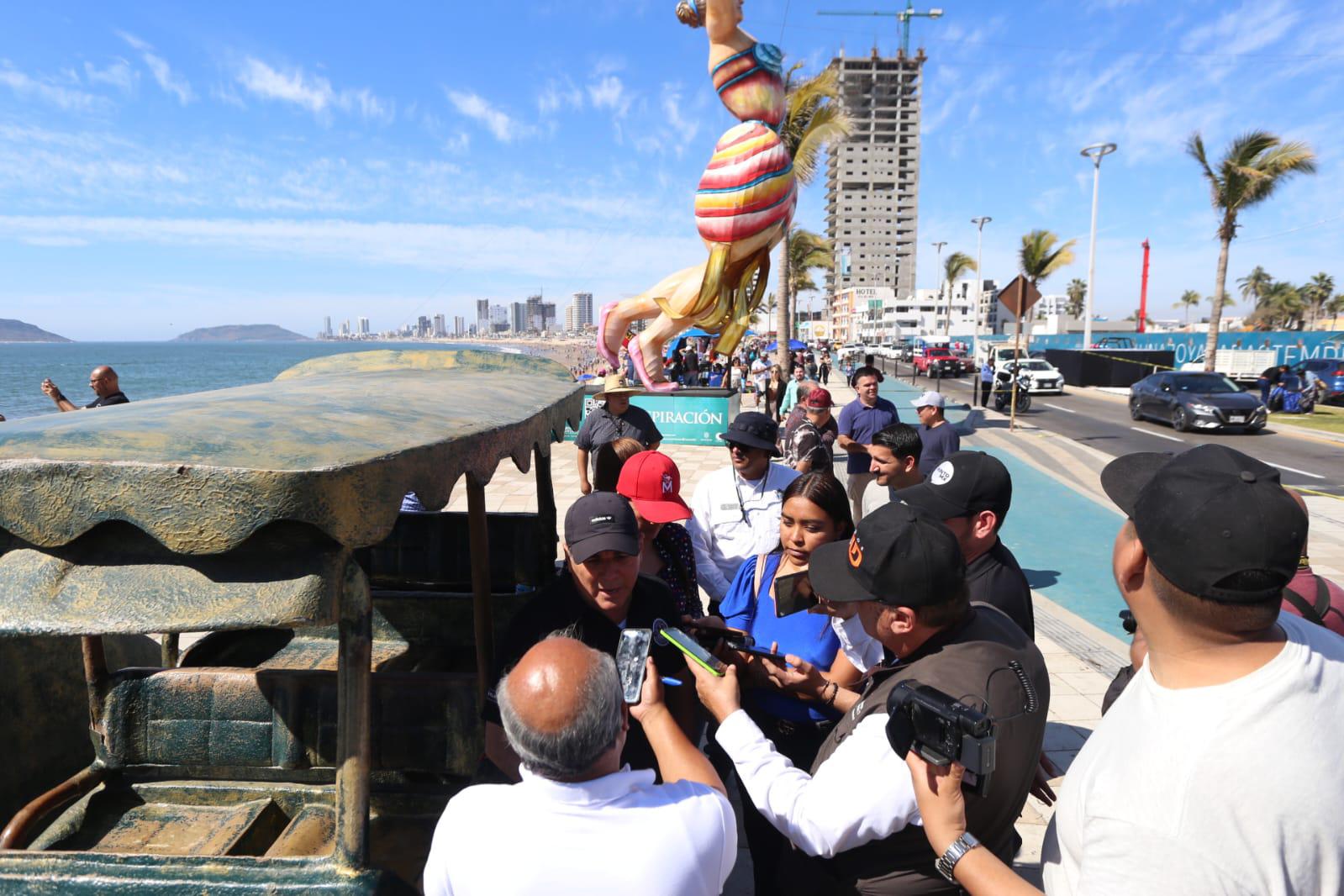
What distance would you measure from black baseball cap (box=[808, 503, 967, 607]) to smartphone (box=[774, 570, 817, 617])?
26.1 inches

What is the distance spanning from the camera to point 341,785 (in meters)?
2.06

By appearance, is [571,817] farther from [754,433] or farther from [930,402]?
[930,402]

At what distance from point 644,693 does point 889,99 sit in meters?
158

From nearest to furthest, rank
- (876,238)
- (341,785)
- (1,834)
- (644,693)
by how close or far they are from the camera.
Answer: (644,693) → (341,785) → (1,834) → (876,238)

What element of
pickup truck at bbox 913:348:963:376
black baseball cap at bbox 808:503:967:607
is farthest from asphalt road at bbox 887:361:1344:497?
pickup truck at bbox 913:348:963:376

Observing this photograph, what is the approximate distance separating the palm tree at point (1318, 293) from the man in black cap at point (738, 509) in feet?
336

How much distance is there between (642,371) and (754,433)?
992 cm

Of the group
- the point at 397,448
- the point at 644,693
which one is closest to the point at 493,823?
the point at 644,693

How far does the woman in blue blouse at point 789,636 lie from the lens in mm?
2605

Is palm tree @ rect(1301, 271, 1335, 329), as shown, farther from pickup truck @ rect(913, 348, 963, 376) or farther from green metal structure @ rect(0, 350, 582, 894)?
green metal structure @ rect(0, 350, 582, 894)

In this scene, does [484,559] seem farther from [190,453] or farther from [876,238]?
[876,238]

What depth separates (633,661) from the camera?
1.94 m

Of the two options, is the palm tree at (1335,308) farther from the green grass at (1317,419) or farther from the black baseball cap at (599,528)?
the black baseball cap at (599,528)

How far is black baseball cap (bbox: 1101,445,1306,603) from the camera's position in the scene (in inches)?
48.0
